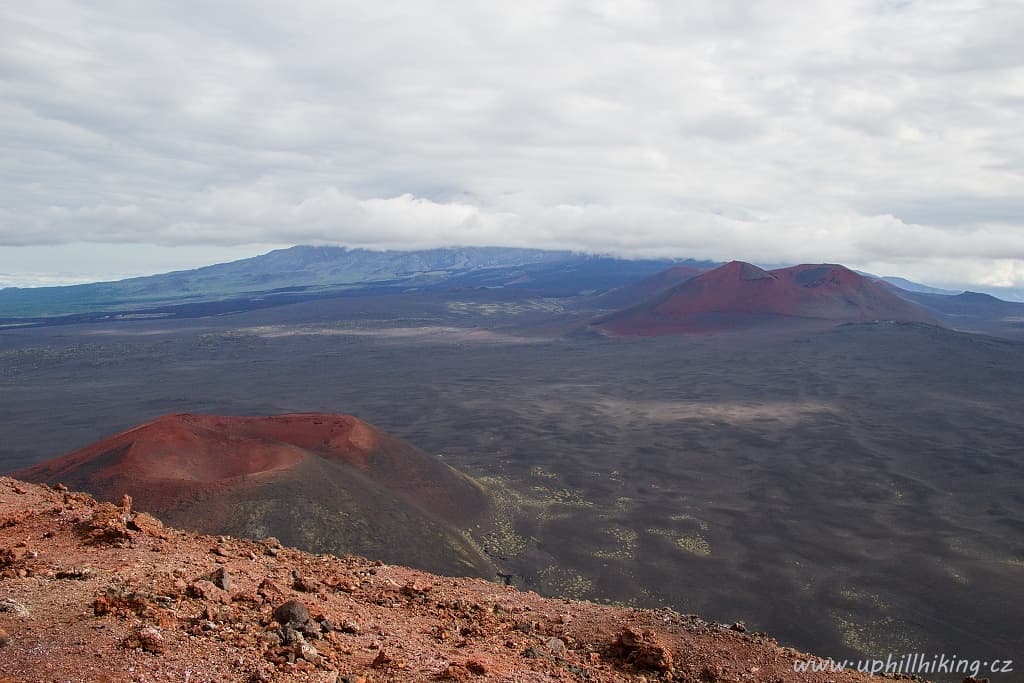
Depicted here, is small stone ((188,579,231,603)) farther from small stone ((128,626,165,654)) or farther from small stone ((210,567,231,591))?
small stone ((128,626,165,654))

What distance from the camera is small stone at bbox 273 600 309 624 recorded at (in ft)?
25.9

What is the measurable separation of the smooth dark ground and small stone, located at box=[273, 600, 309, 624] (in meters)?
15.3

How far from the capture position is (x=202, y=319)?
14100cm

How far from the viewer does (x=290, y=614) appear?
7.95 metres

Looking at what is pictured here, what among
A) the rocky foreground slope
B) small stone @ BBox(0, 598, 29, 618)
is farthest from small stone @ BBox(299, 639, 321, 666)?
small stone @ BBox(0, 598, 29, 618)

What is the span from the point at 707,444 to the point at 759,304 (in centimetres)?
7211

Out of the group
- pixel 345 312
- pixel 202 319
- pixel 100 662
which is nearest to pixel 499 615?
pixel 100 662

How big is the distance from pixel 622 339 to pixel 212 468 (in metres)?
78.6

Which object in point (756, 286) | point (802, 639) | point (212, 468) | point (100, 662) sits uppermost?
point (756, 286)

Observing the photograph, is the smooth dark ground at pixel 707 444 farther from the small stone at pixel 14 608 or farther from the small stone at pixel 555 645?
the small stone at pixel 14 608

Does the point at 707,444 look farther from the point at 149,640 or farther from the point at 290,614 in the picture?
the point at 149,640

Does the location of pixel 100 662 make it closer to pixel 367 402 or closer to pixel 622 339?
pixel 367 402

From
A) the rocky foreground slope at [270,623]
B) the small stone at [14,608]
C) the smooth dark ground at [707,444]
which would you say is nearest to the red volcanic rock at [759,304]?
the smooth dark ground at [707,444]

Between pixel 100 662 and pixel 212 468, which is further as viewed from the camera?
pixel 212 468
